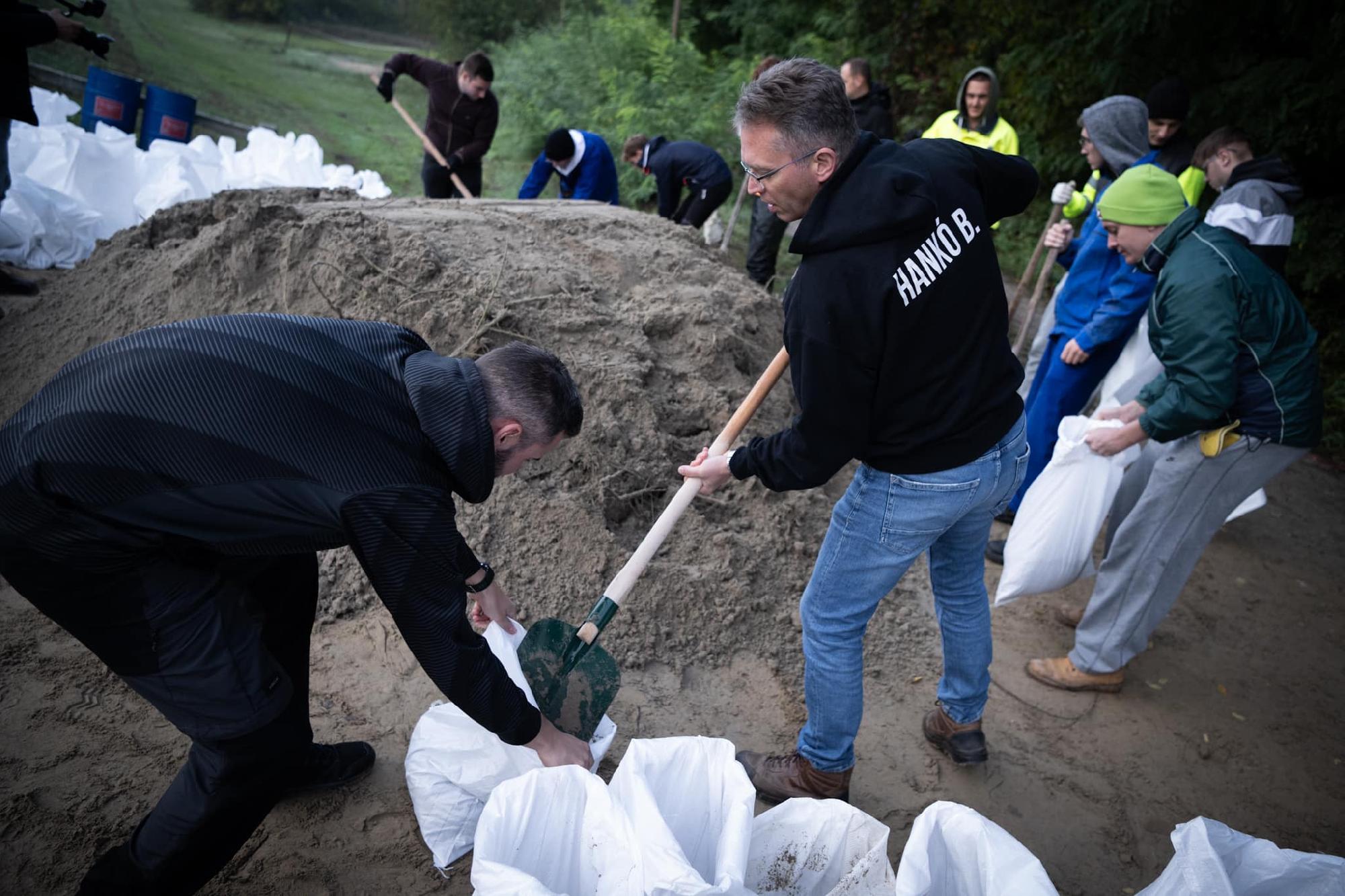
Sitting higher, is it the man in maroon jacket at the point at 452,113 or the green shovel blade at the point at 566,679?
the man in maroon jacket at the point at 452,113

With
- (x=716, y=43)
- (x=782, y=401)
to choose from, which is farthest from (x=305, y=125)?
(x=782, y=401)

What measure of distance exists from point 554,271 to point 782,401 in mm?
1344

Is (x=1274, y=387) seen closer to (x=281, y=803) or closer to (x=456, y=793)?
(x=456, y=793)

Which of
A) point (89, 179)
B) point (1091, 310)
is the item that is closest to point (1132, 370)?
point (1091, 310)

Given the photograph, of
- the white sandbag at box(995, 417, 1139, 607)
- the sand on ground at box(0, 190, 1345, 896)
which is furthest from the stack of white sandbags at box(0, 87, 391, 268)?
the white sandbag at box(995, 417, 1139, 607)

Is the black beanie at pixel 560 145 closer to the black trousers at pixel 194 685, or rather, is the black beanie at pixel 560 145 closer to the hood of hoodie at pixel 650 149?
the hood of hoodie at pixel 650 149

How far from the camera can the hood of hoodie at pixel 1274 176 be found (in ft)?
9.46

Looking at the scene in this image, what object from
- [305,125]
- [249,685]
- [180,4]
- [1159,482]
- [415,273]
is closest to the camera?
[249,685]

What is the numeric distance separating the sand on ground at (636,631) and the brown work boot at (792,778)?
24 cm

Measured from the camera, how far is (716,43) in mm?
14039

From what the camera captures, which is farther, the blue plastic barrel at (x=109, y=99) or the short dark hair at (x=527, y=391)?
the blue plastic barrel at (x=109, y=99)

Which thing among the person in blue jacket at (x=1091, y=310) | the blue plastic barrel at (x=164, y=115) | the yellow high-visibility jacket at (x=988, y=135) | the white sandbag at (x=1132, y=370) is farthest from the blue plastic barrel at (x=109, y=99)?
the white sandbag at (x=1132, y=370)

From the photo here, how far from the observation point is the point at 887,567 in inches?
80.8

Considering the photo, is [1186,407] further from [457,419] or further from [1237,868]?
[457,419]
